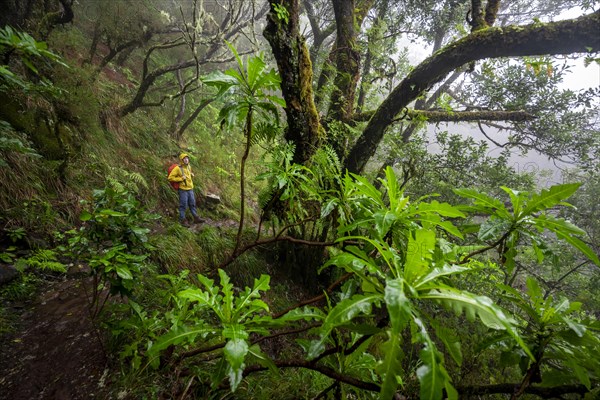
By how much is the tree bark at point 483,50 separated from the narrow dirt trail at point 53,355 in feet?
14.7

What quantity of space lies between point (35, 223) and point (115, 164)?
2.92 metres

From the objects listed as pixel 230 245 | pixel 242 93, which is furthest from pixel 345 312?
pixel 230 245

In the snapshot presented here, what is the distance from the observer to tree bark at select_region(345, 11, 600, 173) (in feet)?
11.7

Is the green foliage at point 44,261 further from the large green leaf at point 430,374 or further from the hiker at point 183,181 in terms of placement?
the large green leaf at point 430,374

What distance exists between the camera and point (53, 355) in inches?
101

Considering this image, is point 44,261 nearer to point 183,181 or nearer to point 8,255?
point 8,255

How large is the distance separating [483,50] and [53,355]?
6.22 metres

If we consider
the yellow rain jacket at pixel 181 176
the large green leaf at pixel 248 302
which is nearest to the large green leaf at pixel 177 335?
the large green leaf at pixel 248 302

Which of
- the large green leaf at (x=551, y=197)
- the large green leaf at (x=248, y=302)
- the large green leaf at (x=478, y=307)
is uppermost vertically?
the large green leaf at (x=551, y=197)

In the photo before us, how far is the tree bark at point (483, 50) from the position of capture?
3561 millimetres

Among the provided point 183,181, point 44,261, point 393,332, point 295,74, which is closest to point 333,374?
point 393,332

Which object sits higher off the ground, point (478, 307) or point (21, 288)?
point (478, 307)

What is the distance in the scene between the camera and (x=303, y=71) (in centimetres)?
364

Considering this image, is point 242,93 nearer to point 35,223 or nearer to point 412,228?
point 412,228
